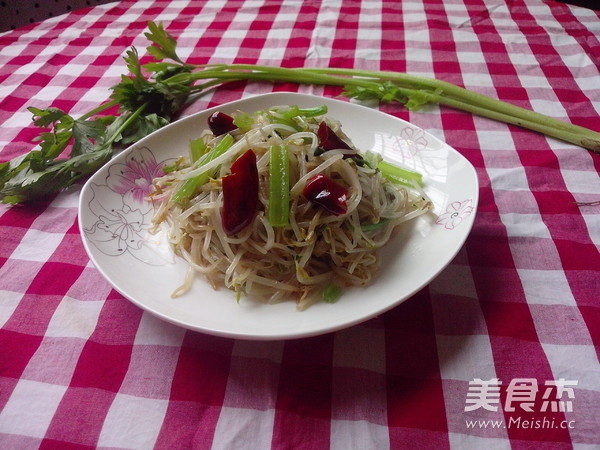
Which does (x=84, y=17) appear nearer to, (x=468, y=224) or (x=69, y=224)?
(x=69, y=224)

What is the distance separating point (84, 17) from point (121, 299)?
3.26m

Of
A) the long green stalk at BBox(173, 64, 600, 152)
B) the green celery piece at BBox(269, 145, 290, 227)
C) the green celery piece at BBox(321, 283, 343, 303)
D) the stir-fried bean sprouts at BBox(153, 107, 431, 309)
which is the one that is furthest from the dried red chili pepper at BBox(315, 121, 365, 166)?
the long green stalk at BBox(173, 64, 600, 152)

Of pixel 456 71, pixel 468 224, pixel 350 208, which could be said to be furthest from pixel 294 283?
pixel 456 71

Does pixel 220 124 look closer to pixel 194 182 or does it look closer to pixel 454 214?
pixel 194 182

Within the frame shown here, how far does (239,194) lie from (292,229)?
21 cm

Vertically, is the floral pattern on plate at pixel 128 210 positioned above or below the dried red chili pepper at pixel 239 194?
below

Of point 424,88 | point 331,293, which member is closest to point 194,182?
point 331,293

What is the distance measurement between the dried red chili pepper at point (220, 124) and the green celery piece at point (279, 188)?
33 centimetres

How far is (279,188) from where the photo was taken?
4.68 ft

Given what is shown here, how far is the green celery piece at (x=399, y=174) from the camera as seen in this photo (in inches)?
69.2

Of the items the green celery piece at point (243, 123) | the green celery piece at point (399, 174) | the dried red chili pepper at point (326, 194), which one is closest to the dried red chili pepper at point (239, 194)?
the dried red chili pepper at point (326, 194)

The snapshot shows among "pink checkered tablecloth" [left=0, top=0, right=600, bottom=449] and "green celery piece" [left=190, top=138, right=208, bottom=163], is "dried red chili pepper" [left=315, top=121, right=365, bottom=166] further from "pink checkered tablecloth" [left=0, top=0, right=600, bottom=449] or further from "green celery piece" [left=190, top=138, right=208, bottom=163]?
"pink checkered tablecloth" [left=0, top=0, right=600, bottom=449]

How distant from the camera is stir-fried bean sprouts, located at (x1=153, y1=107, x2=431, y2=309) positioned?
143 centimetres

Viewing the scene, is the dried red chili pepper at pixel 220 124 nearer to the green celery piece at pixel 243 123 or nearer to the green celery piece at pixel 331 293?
the green celery piece at pixel 243 123
